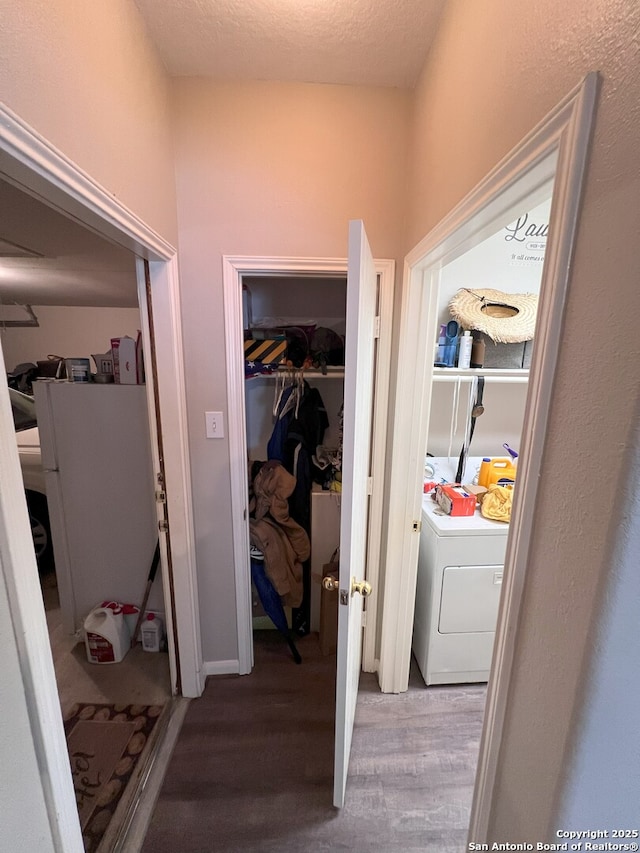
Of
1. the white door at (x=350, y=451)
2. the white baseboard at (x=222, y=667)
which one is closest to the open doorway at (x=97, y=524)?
the white baseboard at (x=222, y=667)

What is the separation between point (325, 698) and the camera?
5.69 feet

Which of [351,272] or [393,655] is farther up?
[351,272]

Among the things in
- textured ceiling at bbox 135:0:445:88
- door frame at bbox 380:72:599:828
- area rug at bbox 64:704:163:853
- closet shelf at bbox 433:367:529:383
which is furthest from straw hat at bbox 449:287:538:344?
area rug at bbox 64:704:163:853

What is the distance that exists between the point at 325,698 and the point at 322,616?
0.37 m

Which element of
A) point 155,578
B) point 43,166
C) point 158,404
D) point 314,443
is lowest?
point 155,578

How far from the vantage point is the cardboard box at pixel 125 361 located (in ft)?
5.75

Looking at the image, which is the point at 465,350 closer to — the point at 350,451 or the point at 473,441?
the point at 473,441

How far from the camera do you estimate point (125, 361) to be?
1.78 m

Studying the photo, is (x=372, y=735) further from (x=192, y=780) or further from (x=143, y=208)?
(x=143, y=208)

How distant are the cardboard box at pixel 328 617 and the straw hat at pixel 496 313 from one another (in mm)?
1511

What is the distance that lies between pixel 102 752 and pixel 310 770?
895mm

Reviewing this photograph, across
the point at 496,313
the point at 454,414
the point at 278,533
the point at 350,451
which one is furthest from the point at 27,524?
the point at 496,313

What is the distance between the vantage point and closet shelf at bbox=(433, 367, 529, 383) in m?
1.81

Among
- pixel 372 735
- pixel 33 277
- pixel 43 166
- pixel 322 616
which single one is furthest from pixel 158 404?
pixel 33 277
